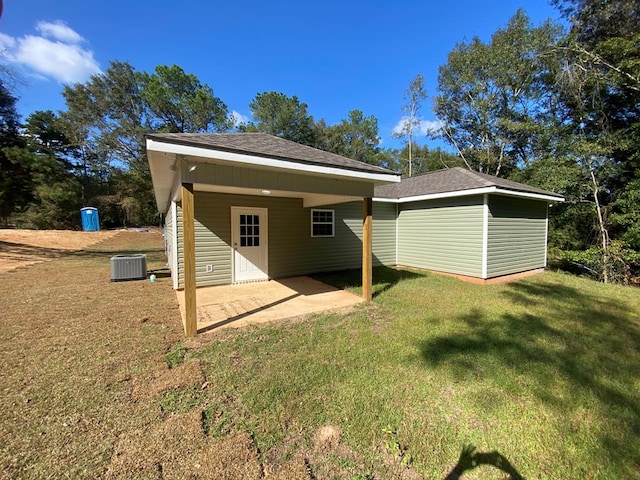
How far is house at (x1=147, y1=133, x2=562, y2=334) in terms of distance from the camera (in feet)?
15.2

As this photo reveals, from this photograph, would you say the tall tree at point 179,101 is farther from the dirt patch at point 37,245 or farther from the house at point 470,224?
the house at point 470,224

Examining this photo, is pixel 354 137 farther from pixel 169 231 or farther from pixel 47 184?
pixel 47 184

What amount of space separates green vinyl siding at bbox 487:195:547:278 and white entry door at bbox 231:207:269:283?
6.40m

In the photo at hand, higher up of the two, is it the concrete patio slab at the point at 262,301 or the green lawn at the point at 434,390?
the concrete patio slab at the point at 262,301

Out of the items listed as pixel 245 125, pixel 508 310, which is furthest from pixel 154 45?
pixel 508 310

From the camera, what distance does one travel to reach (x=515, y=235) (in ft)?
27.8

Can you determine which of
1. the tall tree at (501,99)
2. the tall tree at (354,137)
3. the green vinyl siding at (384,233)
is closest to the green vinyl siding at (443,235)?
the green vinyl siding at (384,233)

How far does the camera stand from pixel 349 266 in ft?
31.8

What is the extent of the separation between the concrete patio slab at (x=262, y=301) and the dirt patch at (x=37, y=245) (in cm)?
838

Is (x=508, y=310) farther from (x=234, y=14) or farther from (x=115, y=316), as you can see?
(x=234, y=14)

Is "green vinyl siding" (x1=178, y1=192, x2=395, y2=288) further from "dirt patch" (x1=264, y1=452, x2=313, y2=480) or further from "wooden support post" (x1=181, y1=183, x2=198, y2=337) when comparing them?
"dirt patch" (x1=264, y1=452, x2=313, y2=480)

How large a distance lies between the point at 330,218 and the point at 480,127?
15.0 metres

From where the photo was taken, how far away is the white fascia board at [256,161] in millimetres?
Answer: 3533

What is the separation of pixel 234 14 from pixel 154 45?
530 cm
